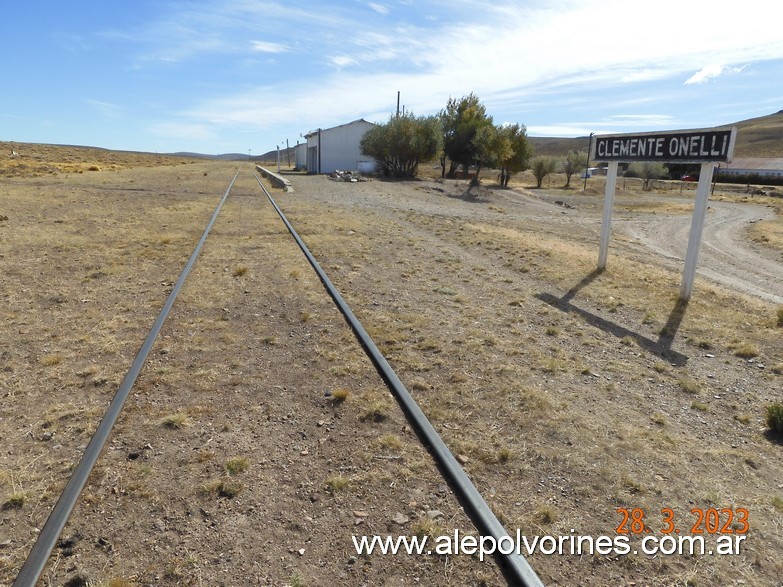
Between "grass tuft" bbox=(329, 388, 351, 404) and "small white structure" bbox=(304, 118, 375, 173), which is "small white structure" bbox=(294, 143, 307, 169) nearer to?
"small white structure" bbox=(304, 118, 375, 173)

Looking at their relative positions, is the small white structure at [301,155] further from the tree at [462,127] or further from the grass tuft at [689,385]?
the grass tuft at [689,385]

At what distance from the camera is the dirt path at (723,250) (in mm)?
13023

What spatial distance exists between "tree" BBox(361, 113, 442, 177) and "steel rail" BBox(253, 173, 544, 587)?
1693 inches

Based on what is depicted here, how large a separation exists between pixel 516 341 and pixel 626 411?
1850mm

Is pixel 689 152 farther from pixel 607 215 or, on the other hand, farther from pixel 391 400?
pixel 391 400

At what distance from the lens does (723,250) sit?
20.3 meters

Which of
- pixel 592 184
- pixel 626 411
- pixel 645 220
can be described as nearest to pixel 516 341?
pixel 626 411

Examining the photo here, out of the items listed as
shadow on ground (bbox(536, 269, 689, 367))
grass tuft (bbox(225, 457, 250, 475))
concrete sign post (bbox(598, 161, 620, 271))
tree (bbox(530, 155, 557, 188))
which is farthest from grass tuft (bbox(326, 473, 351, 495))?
tree (bbox(530, 155, 557, 188))

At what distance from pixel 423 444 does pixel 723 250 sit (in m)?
20.9

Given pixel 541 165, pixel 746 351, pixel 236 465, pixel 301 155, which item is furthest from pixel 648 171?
pixel 236 465

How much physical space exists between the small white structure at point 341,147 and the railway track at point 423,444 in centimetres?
4957

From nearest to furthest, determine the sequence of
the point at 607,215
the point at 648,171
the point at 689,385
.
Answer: the point at 689,385 < the point at 607,215 < the point at 648,171

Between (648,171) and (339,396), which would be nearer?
(339,396)

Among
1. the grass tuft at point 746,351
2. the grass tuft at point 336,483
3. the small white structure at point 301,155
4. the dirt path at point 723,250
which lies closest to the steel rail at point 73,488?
the grass tuft at point 336,483
